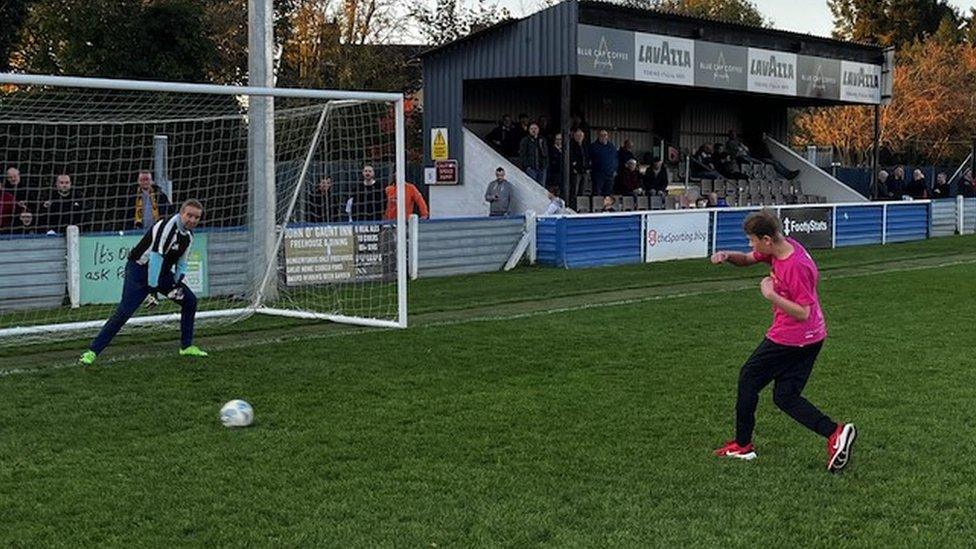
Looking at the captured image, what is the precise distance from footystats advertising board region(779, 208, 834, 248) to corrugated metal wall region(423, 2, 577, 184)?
18.3ft

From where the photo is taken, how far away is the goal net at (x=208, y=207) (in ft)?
47.8

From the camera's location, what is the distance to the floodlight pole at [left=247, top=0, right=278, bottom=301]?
1502cm

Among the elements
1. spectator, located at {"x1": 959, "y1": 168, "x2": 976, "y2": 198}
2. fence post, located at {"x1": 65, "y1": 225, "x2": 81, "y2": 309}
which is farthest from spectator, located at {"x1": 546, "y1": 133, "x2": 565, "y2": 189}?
spectator, located at {"x1": 959, "y1": 168, "x2": 976, "y2": 198}

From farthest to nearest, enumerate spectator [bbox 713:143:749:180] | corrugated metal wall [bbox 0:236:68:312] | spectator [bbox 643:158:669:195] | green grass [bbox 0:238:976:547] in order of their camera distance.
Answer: spectator [bbox 713:143:749:180] → spectator [bbox 643:158:669:195] → corrugated metal wall [bbox 0:236:68:312] → green grass [bbox 0:238:976:547]

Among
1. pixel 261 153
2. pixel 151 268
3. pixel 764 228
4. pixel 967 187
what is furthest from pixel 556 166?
pixel 764 228

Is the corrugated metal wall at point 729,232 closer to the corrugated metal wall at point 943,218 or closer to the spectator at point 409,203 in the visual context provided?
the spectator at point 409,203

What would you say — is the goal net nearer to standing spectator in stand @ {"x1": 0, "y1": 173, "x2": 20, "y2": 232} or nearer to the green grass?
standing spectator in stand @ {"x1": 0, "y1": 173, "x2": 20, "y2": 232}

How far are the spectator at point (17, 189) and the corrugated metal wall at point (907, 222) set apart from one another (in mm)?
19835

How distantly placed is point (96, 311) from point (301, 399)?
21.8 ft

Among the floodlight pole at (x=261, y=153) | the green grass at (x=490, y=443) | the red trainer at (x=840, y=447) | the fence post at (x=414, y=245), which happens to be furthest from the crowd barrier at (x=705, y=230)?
the red trainer at (x=840, y=447)

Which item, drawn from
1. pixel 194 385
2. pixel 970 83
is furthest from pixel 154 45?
pixel 970 83

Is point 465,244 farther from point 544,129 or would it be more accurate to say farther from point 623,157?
point 623,157

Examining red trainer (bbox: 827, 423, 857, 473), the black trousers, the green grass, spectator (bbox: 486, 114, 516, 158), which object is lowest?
the green grass

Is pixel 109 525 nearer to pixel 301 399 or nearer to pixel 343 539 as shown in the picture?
pixel 343 539
